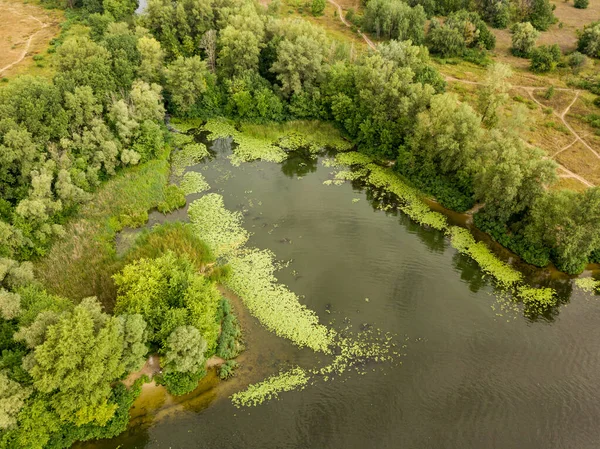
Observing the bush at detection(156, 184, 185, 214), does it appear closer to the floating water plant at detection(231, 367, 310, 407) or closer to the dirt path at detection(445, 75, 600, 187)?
the floating water plant at detection(231, 367, 310, 407)

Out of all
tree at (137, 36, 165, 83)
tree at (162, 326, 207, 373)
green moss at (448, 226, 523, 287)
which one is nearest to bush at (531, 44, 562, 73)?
green moss at (448, 226, 523, 287)

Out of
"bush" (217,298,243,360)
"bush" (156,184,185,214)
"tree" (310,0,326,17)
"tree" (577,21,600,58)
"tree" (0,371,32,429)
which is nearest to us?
"tree" (0,371,32,429)

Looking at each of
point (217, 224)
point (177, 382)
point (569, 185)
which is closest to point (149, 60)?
point (217, 224)

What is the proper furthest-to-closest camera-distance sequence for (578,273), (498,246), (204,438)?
(498,246) < (578,273) < (204,438)

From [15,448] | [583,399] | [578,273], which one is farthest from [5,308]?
[578,273]

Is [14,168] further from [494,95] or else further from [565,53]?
[565,53]
